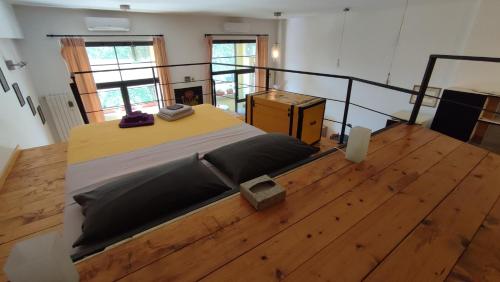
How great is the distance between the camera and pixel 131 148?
1714mm

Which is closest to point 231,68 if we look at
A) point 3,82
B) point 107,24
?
point 107,24

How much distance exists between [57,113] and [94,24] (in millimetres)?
1827

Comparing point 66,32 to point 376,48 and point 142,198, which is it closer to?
point 142,198

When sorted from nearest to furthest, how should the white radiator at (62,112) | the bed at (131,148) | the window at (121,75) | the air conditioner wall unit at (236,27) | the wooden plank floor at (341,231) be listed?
the wooden plank floor at (341,231) → the bed at (131,148) → the white radiator at (62,112) → the window at (121,75) → the air conditioner wall unit at (236,27)

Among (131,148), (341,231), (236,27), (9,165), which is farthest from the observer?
(236,27)

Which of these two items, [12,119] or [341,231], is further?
[12,119]

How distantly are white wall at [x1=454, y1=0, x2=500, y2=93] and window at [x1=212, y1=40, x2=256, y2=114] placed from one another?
417cm

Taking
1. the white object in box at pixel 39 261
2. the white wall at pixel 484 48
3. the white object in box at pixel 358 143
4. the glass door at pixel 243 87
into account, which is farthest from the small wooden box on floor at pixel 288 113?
the glass door at pixel 243 87

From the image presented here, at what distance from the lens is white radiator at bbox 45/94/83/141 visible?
419cm

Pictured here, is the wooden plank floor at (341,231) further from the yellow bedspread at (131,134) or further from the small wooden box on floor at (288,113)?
the small wooden box on floor at (288,113)

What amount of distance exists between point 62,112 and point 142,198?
464 cm

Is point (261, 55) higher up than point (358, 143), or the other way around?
point (261, 55)

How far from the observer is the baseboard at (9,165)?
170cm

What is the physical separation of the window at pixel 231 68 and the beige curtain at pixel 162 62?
1309 mm
